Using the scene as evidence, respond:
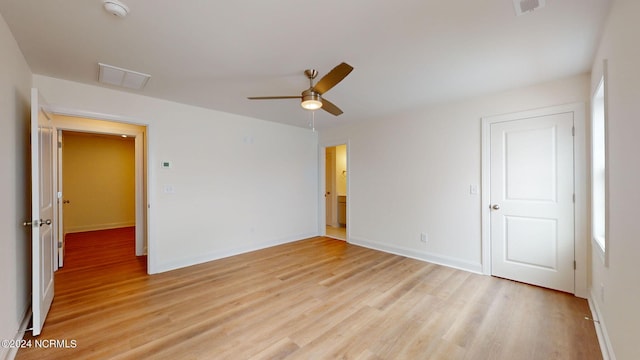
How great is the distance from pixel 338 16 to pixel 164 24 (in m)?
1.25

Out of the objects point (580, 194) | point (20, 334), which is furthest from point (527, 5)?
point (20, 334)

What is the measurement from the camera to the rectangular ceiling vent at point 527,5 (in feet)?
5.24

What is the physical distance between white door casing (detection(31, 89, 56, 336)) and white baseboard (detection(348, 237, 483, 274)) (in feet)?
13.6

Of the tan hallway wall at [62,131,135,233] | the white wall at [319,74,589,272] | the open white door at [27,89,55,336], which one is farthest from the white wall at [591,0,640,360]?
the tan hallway wall at [62,131,135,233]

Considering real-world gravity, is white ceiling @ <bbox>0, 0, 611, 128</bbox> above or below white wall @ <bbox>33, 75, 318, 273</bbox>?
above

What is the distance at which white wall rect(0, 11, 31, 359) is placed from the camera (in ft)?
5.78

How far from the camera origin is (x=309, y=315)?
2379 mm

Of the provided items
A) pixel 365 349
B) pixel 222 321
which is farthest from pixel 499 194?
pixel 222 321

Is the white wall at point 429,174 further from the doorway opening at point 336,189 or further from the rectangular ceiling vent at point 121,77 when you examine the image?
the rectangular ceiling vent at point 121,77

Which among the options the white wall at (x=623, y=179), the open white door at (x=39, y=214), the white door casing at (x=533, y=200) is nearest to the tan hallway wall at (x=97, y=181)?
the open white door at (x=39, y=214)

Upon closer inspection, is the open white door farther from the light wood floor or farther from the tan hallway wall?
the tan hallway wall

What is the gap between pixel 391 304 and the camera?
2584 millimetres

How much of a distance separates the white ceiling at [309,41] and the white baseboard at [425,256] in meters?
2.33

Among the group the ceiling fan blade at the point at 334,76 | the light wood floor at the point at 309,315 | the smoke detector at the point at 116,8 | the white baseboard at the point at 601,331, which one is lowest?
the light wood floor at the point at 309,315
